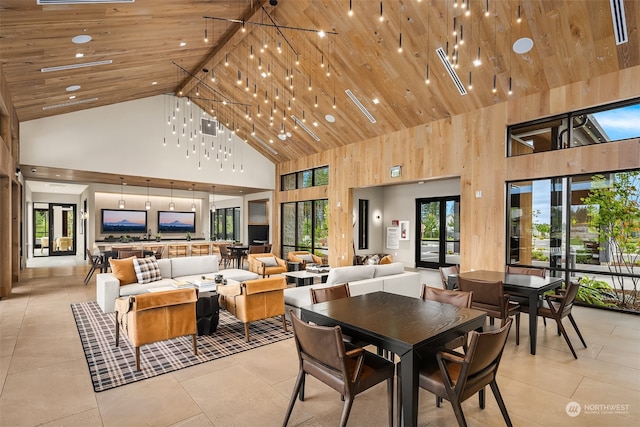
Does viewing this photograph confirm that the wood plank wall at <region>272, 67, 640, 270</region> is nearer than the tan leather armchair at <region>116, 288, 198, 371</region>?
No

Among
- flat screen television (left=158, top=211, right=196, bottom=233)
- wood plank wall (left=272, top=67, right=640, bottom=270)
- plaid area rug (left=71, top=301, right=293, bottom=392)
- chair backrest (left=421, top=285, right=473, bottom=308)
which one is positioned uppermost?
wood plank wall (left=272, top=67, right=640, bottom=270)

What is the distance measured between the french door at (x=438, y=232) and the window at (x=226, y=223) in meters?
8.32

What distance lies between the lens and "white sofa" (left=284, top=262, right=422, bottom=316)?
4887mm

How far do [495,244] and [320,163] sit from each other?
577cm

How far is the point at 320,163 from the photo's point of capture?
1058cm

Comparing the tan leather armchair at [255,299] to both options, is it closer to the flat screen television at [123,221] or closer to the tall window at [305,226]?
the tall window at [305,226]

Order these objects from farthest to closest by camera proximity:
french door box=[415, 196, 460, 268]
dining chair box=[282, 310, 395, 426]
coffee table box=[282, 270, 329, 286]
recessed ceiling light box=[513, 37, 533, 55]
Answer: french door box=[415, 196, 460, 268], coffee table box=[282, 270, 329, 286], recessed ceiling light box=[513, 37, 533, 55], dining chair box=[282, 310, 395, 426]

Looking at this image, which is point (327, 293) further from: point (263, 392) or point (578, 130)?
point (578, 130)

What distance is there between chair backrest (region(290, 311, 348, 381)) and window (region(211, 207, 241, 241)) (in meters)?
13.5

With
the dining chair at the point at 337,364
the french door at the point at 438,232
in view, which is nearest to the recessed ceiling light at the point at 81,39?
the dining chair at the point at 337,364

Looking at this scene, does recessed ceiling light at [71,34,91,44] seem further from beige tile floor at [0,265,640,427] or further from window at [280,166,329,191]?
window at [280,166,329,191]

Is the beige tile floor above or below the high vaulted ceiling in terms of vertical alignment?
below

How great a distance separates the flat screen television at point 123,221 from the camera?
12.0m

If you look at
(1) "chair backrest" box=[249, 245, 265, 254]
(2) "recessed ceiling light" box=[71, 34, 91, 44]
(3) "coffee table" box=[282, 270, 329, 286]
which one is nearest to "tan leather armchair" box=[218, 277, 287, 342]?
(3) "coffee table" box=[282, 270, 329, 286]
